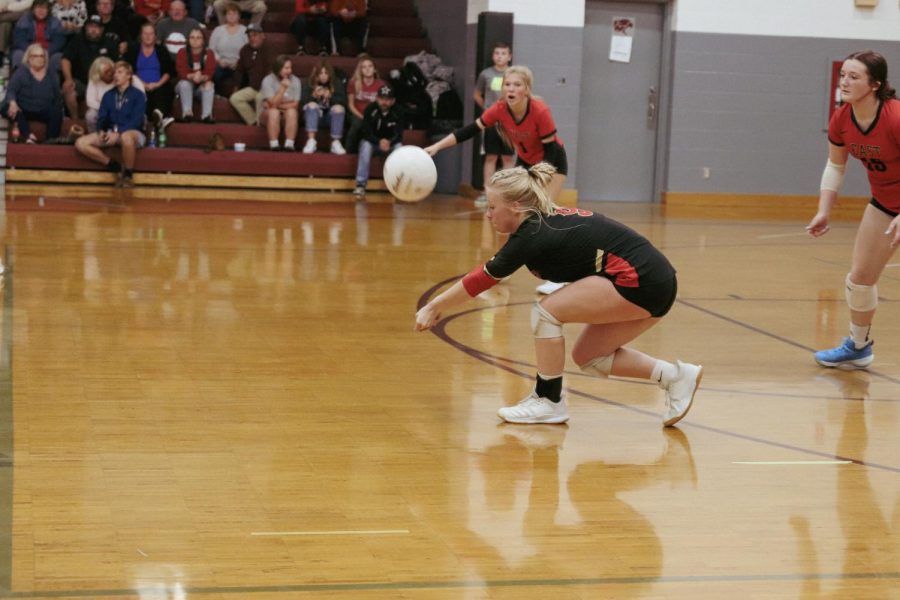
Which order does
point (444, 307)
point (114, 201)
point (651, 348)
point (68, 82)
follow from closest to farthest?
1. point (444, 307)
2. point (651, 348)
3. point (114, 201)
4. point (68, 82)

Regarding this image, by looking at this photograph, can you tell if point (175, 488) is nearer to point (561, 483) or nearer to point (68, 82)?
point (561, 483)

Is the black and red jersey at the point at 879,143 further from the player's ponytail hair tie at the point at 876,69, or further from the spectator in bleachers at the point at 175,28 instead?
the spectator in bleachers at the point at 175,28

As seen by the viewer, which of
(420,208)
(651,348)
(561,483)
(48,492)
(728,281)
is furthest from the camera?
(420,208)

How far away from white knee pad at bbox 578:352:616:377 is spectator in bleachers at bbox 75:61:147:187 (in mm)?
10946

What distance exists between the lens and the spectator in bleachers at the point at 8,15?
55.3 feet

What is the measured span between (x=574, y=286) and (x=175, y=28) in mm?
12631

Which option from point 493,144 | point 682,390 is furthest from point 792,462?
point 493,144

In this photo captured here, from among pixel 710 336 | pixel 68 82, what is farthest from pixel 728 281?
pixel 68 82

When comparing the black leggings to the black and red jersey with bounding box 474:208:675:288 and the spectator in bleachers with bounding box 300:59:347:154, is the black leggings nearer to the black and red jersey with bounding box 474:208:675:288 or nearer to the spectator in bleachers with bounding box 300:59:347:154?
the black and red jersey with bounding box 474:208:675:288

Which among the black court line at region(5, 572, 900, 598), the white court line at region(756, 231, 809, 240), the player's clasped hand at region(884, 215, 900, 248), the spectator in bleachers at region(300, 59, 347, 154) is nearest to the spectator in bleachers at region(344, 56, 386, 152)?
the spectator in bleachers at region(300, 59, 347, 154)

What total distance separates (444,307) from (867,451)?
5.93 feet

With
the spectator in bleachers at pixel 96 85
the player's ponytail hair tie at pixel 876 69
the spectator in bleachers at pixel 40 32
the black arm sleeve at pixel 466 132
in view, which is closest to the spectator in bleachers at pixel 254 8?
the spectator in bleachers at pixel 40 32

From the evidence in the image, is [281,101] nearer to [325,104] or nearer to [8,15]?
[325,104]

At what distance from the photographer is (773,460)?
192 inches
